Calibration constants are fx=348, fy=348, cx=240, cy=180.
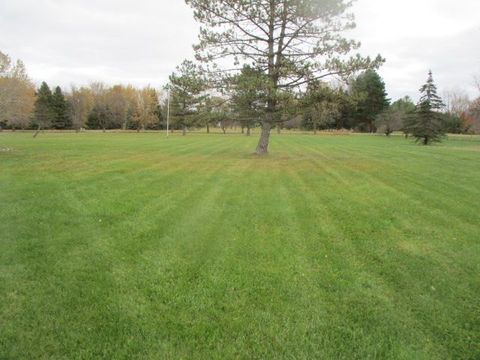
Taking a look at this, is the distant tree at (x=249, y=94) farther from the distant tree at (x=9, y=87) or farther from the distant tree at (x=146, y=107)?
the distant tree at (x=146, y=107)

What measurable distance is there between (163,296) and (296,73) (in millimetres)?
13386

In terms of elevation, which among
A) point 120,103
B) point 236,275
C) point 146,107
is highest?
point 120,103

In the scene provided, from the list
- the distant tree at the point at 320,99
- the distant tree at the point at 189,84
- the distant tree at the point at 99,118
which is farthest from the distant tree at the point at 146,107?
the distant tree at the point at 320,99

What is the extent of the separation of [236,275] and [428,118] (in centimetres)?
3548

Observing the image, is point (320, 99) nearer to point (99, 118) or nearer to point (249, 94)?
point (249, 94)

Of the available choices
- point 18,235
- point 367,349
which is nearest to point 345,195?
point 367,349

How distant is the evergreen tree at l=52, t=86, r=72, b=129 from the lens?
61.0m

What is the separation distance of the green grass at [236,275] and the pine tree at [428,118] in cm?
2816

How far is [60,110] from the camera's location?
204 feet

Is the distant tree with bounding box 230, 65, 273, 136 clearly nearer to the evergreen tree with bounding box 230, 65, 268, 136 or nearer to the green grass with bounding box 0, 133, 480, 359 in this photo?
the evergreen tree with bounding box 230, 65, 268, 136

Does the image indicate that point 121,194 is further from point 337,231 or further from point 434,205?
point 434,205

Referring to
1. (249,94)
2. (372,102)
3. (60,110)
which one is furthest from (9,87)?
(372,102)

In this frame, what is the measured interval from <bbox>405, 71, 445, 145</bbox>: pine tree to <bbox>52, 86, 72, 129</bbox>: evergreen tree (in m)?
56.1

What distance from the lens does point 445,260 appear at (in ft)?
15.5
